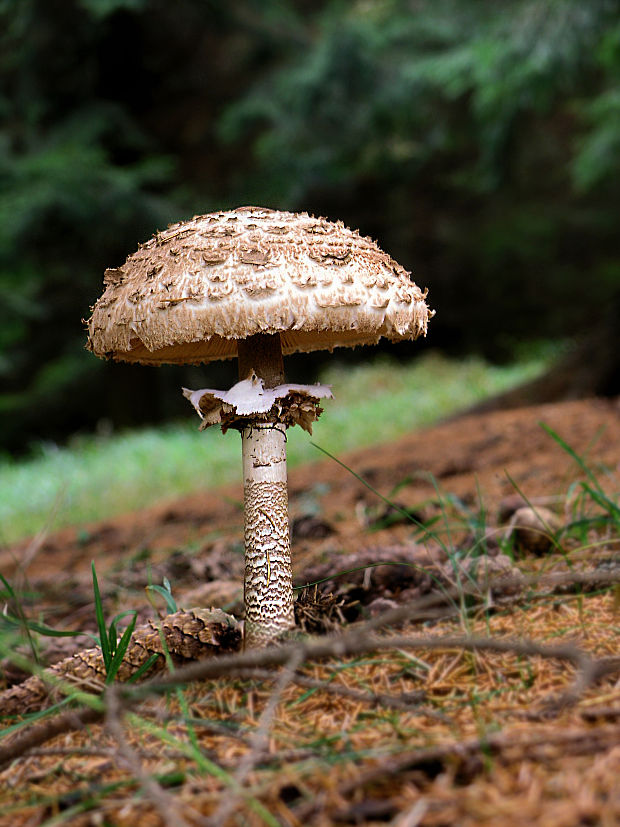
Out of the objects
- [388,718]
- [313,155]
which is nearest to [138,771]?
[388,718]

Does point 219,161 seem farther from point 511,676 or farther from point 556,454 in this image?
point 511,676

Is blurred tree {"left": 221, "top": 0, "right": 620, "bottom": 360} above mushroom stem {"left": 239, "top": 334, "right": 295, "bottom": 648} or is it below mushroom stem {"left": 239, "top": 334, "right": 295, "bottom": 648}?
above

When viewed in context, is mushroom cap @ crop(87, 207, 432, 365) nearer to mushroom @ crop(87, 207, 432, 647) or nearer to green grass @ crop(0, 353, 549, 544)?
mushroom @ crop(87, 207, 432, 647)

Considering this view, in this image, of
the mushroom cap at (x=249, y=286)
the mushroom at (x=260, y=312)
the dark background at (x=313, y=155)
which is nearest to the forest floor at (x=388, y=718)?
the mushroom at (x=260, y=312)

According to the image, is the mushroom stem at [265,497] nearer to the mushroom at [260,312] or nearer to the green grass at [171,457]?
the mushroom at [260,312]

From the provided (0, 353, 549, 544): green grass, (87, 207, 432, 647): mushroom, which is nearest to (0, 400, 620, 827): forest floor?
(87, 207, 432, 647): mushroom

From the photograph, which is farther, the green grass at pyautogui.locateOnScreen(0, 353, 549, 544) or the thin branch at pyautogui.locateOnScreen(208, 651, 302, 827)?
the green grass at pyautogui.locateOnScreen(0, 353, 549, 544)
